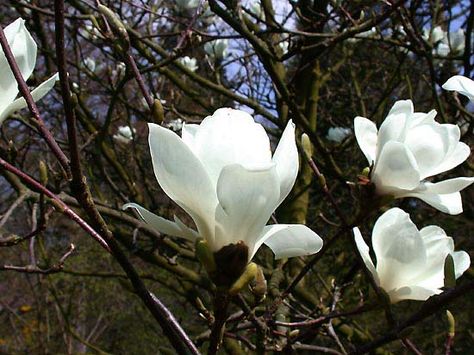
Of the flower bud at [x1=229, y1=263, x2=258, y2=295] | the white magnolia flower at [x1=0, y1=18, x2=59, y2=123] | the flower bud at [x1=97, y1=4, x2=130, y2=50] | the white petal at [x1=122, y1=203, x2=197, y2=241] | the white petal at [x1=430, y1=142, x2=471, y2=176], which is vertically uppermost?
the flower bud at [x1=97, y1=4, x2=130, y2=50]

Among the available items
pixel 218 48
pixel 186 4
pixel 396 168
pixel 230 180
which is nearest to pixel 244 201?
pixel 230 180

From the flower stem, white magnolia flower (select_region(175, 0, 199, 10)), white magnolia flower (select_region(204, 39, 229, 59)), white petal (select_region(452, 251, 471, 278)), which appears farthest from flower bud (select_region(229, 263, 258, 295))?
white magnolia flower (select_region(204, 39, 229, 59))

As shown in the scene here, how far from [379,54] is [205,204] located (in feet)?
12.0

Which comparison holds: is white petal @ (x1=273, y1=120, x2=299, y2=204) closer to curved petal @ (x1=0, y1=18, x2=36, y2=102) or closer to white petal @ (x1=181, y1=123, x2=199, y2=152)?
white petal @ (x1=181, y1=123, x2=199, y2=152)

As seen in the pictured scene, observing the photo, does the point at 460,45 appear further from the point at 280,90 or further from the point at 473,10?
the point at 280,90

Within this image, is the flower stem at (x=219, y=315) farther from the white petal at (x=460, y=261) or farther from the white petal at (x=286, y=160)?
the white petal at (x=460, y=261)

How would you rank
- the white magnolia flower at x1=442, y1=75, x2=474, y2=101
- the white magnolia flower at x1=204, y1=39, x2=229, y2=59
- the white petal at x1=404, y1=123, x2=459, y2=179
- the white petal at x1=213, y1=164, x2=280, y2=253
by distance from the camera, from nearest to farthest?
the white petal at x1=213, y1=164, x2=280, y2=253 < the white magnolia flower at x1=442, y1=75, x2=474, y2=101 < the white petal at x1=404, y1=123, x2=459, y2=179 < the white magnolia flower at x1=204, y1=39, x2=229, y2=59

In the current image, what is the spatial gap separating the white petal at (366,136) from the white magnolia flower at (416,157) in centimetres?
4

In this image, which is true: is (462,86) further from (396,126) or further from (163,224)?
(163,224)

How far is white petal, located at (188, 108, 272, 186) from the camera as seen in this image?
20.7 inches

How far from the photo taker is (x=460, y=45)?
2652 mm

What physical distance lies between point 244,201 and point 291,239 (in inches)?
2.6

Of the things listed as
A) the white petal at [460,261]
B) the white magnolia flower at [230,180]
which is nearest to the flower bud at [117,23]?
the white magnolia flower at [230,180]

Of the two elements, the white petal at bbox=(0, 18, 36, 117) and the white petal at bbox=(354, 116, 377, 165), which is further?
the white petal at bbox=(354, 116, 377, 165)
